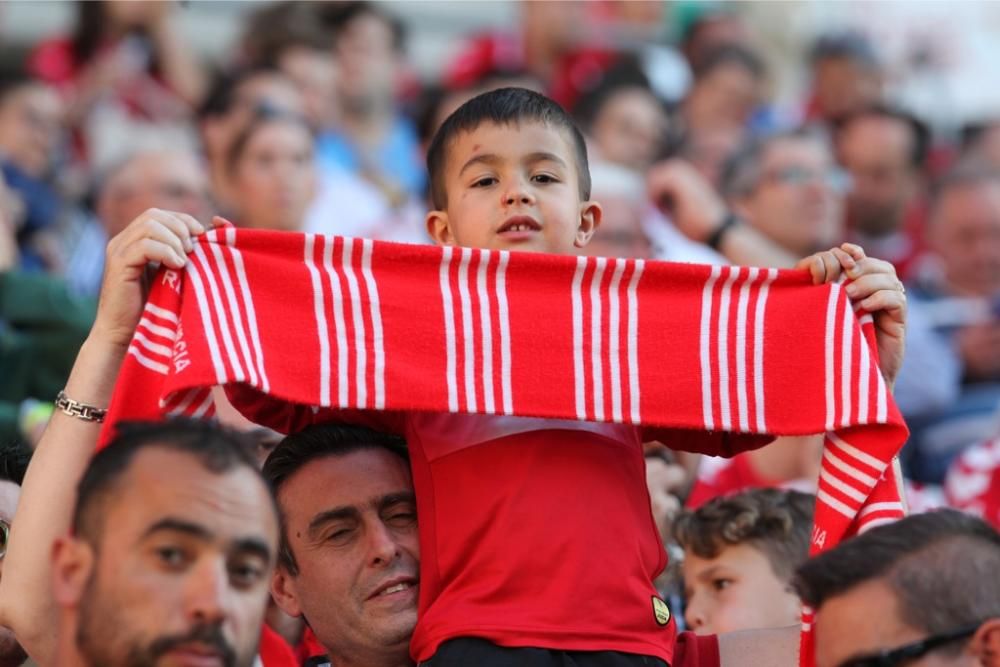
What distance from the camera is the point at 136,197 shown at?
23.3 feet

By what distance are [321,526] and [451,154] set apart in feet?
3.09

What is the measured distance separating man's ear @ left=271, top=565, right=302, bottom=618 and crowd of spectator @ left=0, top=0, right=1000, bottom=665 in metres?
0.24

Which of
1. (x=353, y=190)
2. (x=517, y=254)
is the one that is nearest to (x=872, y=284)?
(x=517, y=254)

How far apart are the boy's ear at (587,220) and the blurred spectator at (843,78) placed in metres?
6.35

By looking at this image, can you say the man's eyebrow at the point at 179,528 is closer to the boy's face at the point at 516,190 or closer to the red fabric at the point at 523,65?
the boy's face at the point at 516,190

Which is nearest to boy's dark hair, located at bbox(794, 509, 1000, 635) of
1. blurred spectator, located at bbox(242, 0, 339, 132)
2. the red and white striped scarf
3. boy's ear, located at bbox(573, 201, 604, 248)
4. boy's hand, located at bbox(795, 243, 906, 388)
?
the red and white striped scarf

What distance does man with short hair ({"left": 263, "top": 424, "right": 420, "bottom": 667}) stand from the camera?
12.7 ft

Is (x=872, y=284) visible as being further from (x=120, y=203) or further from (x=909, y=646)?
(x=120, y=203)

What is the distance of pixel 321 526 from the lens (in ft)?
13.0

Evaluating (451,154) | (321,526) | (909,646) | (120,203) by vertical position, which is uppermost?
(120,203)

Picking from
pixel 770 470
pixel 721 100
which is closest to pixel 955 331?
pixel 770 470

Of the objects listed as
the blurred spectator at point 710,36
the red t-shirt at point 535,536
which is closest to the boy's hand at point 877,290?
the red t-shirt at point 535,536

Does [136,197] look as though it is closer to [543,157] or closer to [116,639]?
[543,157]

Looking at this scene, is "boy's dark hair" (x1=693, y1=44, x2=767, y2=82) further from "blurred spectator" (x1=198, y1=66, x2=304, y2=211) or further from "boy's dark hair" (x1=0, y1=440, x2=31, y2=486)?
"boy's dark hair" (x1=0, y1=440, x2=31, y2=486)
